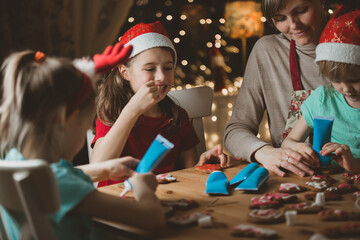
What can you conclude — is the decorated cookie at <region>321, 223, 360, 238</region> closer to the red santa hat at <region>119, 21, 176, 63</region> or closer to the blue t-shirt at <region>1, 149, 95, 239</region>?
the blue t-shirt at <region>1, 149, 95, 239</region>

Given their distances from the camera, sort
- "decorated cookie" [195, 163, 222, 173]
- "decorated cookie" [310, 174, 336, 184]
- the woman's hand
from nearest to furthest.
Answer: "decorated cookie" [310, 174, 336, 184] < the woman's hand < "decorated cookie" [195, 163, 222, 173]

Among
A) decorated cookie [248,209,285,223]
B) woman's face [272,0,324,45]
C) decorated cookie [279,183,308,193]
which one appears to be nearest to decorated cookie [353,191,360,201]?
decorated cookie [279,183,308,193]

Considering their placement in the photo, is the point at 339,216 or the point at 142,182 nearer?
the point at 339,216

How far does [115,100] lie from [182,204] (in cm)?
91

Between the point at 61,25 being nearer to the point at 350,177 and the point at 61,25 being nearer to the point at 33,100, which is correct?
the point at 33,100

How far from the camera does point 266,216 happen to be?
954 mm

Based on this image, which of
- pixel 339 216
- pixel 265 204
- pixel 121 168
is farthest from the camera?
pixel 121 168

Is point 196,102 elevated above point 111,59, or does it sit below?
below

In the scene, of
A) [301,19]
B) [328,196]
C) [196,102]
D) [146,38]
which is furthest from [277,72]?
[328,196]

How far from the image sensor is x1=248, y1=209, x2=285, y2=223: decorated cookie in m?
0.94

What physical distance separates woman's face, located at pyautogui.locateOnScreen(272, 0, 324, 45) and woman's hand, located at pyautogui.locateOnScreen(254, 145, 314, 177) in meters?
0.59

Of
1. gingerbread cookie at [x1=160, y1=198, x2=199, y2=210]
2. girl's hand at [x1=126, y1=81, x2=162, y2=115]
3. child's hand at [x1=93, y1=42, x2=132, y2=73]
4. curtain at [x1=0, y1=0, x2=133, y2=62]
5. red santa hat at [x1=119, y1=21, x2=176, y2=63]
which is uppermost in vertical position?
curtain at [x1=0, y1=0, x2=133, y2=62]

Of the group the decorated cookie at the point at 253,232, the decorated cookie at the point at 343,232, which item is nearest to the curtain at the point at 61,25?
the decorated cookie at the point at 253,232

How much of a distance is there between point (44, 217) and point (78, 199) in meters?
0.10
